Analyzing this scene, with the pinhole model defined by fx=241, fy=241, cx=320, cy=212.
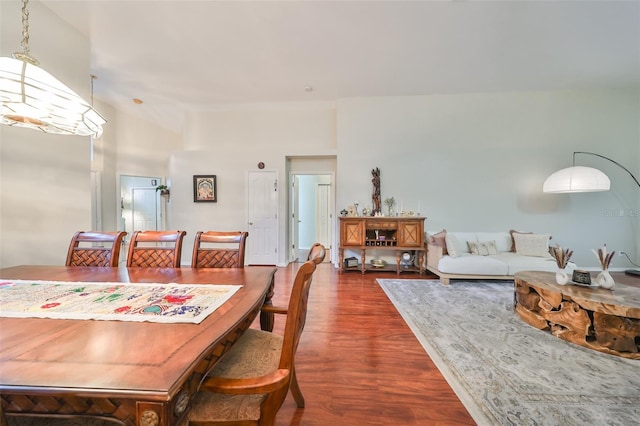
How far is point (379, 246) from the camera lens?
4.36m

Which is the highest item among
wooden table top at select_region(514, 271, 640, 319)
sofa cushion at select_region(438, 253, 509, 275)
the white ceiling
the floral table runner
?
the white ceiling

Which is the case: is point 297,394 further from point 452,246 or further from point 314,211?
point 314,211

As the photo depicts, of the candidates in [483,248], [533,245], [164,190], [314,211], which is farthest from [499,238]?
[164,190]

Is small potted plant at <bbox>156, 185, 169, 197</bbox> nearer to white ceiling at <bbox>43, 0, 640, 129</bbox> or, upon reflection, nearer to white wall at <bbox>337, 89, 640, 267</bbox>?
white ceiling at <bbox>43, 0, 640, 129</bbox>

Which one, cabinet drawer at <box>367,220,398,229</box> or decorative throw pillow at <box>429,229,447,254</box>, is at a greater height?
cabinet drawer at <box>367,220,398,229</box>

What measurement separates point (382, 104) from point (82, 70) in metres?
4.53

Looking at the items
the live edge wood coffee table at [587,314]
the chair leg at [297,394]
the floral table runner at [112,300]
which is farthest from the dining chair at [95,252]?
the live edge wood coffee table at [587,314]

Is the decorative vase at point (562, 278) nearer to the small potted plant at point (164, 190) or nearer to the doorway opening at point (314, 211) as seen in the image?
the doorway opening at point (314, 211)

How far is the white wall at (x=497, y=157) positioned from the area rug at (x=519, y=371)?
2465 mm

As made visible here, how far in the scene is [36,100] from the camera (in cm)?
134

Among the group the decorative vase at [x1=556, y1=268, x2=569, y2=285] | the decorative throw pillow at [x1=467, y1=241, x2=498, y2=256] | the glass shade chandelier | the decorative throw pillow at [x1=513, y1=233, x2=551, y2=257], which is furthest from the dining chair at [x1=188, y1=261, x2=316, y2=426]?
the glass shade chandelier

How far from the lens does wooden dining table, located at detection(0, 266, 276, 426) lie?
23.0 inches

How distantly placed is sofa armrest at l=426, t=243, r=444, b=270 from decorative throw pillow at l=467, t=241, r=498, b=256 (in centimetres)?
59

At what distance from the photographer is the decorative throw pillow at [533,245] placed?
12.6 feet
